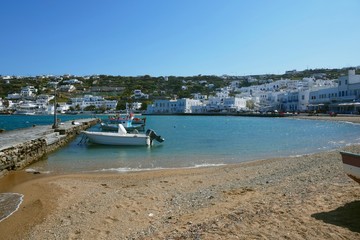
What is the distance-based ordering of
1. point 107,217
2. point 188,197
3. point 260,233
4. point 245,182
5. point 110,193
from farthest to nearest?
point 245,182
point 110,193
point 188,197
point 107,217
point 260,233

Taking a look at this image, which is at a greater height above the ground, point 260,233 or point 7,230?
point 260,233

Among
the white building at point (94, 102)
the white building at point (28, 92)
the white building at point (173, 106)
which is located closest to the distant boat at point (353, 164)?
the white building at point (173, 106)

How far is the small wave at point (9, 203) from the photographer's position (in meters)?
8.33

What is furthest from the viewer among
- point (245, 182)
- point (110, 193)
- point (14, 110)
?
point (14, 110)

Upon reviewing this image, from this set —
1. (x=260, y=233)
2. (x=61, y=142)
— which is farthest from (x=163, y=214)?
(x=61, y=142)

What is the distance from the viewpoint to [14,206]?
8.98 meters

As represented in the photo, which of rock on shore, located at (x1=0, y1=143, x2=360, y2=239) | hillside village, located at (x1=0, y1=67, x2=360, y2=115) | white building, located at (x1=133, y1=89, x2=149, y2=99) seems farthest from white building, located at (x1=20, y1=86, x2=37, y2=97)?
rock on shore, located at (x1=0, y1=143, x2=360, y2=239)

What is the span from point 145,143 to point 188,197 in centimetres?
1696

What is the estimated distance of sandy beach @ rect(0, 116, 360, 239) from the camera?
595cm

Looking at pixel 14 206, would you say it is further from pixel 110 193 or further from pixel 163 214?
pixel 163 214

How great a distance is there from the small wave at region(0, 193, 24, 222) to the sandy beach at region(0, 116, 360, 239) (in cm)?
19

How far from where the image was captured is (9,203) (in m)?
9.30

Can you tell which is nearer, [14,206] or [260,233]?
[260,233]

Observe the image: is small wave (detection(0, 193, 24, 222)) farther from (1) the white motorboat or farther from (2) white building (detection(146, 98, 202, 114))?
(2) white building (detection(146, 98, 202, 114))
